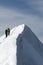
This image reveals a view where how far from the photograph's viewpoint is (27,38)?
82.2m

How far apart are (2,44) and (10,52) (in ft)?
24.9

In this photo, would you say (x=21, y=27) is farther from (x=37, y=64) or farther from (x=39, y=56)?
(x=37, y=64)

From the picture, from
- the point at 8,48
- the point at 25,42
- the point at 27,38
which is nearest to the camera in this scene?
the point at 8,48

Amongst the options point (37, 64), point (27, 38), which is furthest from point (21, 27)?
point (37, 64)

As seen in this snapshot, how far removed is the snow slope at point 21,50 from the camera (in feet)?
219

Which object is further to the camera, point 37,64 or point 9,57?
point 37,64

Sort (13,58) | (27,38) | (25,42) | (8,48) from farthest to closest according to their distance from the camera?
(27,38), (25,42), (8,48), (13,58)

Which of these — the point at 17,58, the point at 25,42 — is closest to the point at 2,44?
the point at 25,42

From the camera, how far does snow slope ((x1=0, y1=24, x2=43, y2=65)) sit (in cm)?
6662

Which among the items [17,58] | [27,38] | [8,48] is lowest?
[17,58]

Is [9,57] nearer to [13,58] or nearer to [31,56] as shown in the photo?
[13,58]

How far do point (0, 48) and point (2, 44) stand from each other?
215cm

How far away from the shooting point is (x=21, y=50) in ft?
230

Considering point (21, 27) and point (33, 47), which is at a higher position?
point (21, 27)
